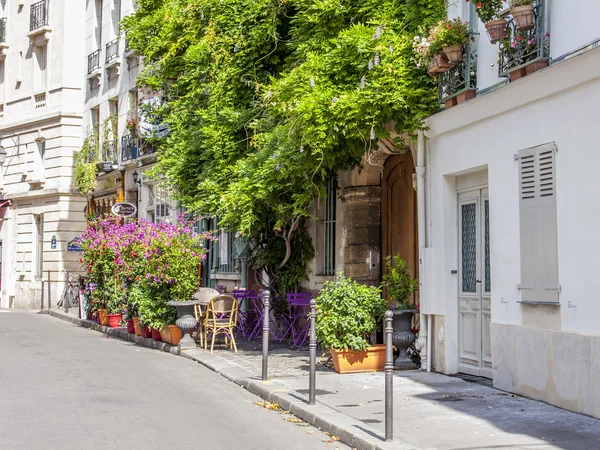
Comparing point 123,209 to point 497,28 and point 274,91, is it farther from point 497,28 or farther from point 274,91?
point 497,28

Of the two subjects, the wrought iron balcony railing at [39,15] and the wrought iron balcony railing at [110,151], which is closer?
the wrought iron balcony railing at [110,151]

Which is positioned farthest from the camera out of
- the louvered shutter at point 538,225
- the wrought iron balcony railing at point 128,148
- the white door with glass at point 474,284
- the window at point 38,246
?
the window at point 38,246

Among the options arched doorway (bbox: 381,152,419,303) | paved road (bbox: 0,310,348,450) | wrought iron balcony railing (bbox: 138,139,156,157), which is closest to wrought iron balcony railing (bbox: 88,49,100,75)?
wrought iron balcony railing (bbox: 138,139,156,157)

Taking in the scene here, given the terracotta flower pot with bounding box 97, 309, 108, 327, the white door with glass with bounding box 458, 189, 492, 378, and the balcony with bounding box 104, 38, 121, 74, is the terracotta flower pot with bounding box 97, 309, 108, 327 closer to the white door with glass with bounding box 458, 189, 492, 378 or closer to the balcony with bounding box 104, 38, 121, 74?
the balcony with bounding box 104, 38, 121, 74

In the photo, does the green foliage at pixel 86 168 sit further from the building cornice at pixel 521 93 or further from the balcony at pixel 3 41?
the building cornice at pixel 521 93

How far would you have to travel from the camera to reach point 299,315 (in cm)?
1747

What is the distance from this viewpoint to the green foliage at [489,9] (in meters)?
10.9

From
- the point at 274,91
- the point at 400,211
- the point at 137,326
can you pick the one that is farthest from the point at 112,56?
the point at 400,211

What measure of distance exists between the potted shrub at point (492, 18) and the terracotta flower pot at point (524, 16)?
0.41 metres

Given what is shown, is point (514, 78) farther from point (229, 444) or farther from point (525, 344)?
point (229, 444)

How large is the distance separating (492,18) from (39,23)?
2921cm

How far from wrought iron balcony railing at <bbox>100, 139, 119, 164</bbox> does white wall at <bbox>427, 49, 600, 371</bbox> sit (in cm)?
2012

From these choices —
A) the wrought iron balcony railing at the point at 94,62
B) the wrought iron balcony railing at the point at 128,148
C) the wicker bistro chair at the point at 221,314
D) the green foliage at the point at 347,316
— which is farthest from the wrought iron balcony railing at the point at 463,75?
the wrought iron balcony railing at the point at 94,62

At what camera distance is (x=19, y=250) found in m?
37.3
